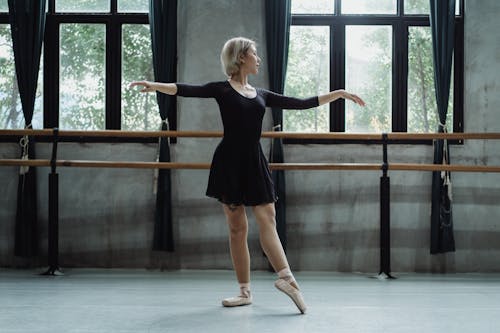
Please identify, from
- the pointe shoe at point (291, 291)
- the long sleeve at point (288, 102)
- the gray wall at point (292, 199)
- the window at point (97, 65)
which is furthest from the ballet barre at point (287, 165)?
the pointe shoe at point (291, 291)

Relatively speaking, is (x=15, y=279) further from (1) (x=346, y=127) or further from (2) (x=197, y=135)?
(1) (x=346, y=127)

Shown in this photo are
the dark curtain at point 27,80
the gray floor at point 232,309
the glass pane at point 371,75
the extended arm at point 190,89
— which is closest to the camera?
the gray floor at point 232,309

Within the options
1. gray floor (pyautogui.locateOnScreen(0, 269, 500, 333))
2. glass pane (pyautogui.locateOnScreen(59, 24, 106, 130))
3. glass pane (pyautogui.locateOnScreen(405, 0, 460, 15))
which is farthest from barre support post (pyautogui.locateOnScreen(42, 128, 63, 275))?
glass pane (pyautogui.locateOnScreen(405, 0, 460, 15))

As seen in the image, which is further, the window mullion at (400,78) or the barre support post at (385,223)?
the window mullion at (400,78)

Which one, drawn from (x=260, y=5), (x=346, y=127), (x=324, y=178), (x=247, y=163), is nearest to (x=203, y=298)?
(x=247, y=163)

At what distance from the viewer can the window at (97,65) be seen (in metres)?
5.41

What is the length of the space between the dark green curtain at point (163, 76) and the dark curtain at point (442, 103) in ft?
6.68

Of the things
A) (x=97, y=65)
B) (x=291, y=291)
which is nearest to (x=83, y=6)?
(x=97, y=65)

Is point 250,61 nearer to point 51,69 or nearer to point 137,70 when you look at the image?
point 137,70

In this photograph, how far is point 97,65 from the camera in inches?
215

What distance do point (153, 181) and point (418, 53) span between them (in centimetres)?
237

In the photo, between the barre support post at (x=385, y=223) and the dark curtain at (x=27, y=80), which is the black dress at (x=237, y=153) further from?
the dark curtain at (x=27, y=80)

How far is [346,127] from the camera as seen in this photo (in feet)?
17.9

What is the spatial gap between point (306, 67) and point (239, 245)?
2.25 meters
